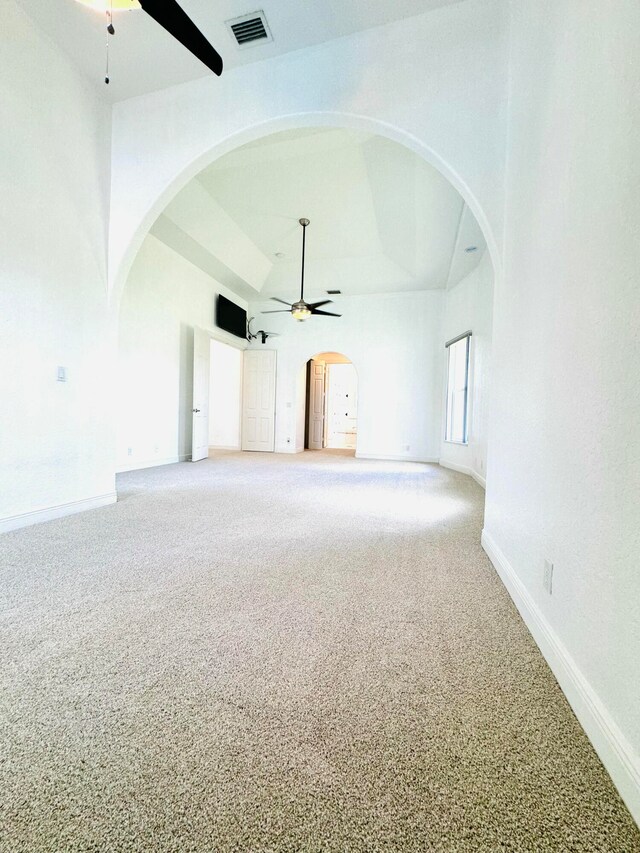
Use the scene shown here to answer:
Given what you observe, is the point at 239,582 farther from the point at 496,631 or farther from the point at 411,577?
the point at 496,631

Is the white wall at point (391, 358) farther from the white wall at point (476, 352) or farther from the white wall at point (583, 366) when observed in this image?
the white wall at point (583, 366)

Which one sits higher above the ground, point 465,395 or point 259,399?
point 465,395

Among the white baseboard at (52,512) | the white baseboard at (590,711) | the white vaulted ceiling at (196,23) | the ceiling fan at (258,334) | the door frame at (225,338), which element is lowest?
the white baseboard at (52,512)

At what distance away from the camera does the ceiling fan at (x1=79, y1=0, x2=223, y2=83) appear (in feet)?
5.46

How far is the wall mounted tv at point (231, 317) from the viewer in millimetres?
7395

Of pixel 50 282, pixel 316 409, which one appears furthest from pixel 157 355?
pixel 316 409

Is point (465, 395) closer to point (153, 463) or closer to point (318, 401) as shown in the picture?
point (318, 401)

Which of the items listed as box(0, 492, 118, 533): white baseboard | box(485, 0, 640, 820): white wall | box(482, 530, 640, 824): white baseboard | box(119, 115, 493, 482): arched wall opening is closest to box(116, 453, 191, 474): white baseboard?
box(0, 492, 118, 533): white baseboard

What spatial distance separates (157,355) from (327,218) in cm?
349

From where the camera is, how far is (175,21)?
1.75 m

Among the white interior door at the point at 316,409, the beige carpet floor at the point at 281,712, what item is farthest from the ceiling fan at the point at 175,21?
the white interior door at the point at 316,409

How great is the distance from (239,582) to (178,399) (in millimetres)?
5025

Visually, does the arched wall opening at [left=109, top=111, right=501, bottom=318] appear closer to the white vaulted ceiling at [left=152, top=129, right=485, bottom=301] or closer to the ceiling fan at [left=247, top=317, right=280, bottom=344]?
the white vaulted ceiling at [left=152, top=129, right=485, bottom=301]

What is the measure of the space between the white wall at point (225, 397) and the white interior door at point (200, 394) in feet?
6.32
